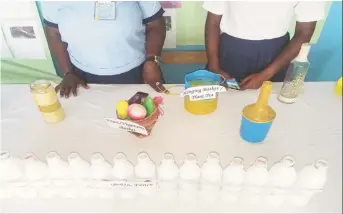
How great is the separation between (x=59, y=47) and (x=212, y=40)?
0.57 metres

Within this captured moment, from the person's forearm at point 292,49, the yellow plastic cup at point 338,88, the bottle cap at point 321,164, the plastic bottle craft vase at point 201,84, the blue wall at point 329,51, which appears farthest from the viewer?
the blue wall at point 329,51

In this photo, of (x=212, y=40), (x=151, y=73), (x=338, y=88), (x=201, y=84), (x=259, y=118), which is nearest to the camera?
(x=259, y=118)

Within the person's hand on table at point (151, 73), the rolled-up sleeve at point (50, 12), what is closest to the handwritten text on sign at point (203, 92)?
the person's hand on table at point (151, 73)

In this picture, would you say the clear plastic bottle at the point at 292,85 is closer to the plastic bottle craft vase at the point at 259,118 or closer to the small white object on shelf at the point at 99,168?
the plastic bottle craft vase at the point at 259,118

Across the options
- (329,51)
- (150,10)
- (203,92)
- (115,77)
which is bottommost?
(329,51)

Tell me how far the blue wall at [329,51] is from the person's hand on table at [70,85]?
3.48 ft

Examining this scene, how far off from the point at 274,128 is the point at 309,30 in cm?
44

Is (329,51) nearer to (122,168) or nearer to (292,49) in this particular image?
(292,49)

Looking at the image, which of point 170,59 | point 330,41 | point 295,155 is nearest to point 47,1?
point 170,59

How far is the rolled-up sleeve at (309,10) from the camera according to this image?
106 cm

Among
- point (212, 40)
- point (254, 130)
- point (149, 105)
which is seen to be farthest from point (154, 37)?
point (254, 130)

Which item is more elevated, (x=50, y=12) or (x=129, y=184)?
(x=50, y=12)

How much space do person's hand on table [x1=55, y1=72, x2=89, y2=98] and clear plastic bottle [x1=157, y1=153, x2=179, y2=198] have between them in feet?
1.47

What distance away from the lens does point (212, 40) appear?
1237 mm
